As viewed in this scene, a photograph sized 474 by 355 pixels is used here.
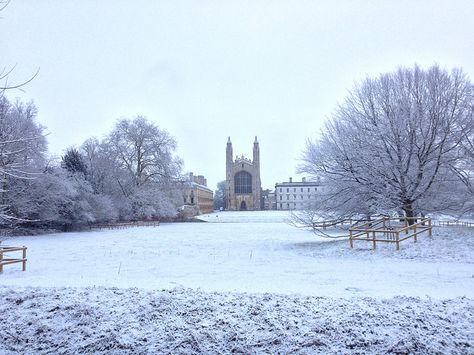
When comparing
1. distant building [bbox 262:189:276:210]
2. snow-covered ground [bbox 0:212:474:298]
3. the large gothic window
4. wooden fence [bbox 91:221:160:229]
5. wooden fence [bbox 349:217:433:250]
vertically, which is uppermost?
the large gothic window

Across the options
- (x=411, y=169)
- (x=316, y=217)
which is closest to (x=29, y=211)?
(x=316, y=217)

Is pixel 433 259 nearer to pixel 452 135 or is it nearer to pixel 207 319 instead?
pixel 452 135

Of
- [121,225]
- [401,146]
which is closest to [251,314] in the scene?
[401,146]

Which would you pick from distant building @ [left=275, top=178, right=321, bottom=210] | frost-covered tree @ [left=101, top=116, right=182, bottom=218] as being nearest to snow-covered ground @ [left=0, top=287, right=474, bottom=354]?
frost-covered tree @ [left=101, top=116, right=182, bottom=218]

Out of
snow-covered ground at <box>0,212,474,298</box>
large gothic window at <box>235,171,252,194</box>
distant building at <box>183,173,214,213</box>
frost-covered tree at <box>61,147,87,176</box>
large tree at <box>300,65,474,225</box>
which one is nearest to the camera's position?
snow-covered ground at <box>0,212,474,298</box>

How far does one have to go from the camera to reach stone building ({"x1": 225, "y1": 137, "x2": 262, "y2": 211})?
330 feet

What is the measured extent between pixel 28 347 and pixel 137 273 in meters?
5.44

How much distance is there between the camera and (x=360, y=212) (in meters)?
18.3

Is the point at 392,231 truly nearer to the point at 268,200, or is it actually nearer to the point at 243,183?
the point at 243,183

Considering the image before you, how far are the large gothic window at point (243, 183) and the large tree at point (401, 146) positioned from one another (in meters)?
83.3

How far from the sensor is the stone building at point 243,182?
101m

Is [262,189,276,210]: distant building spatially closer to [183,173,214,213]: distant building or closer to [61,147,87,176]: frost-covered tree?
[183,173,214,213]: distant building

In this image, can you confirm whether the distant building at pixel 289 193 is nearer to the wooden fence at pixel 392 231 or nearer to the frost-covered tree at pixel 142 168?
the frost-covered tree at pixel 142 168

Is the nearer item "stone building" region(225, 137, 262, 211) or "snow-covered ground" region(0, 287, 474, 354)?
"snow-covered ground" region(0, 287, 474, 354)
